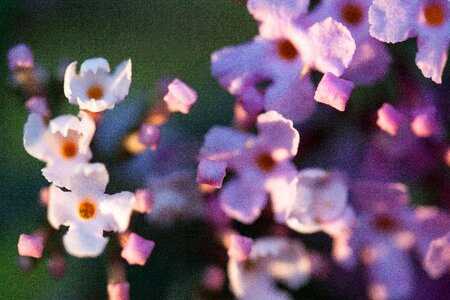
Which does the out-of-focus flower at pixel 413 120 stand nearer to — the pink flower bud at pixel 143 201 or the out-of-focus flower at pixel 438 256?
the out-of-focus flower at pixel 438 256

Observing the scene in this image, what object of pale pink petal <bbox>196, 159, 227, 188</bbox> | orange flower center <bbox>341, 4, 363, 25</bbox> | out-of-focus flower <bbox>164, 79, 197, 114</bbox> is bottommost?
pale pink petal <bbox>196, 159, 227, 188</bbox>

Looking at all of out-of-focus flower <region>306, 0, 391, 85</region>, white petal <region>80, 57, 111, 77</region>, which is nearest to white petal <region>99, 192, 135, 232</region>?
Result: white petal <region>80, 57, 111, 77</region>

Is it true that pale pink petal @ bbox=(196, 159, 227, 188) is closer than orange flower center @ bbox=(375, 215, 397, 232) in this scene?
Yes

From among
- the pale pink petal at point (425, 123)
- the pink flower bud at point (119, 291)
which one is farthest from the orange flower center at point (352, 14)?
the pink flower bud at point (119, 291)

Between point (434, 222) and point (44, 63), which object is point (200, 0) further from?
point (434, 222)

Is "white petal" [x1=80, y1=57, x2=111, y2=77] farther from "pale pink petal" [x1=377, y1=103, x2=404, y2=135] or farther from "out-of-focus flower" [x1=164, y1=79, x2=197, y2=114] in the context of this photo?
"pale pink petal" [x1=377, y1=103, x2=404, y2=135]

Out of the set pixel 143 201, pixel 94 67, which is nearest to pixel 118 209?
pixel 143 201

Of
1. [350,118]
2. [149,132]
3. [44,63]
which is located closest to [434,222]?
[350,118]

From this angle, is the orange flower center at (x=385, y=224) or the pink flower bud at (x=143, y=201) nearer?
the pink flower bud at (x=143, y=201)
